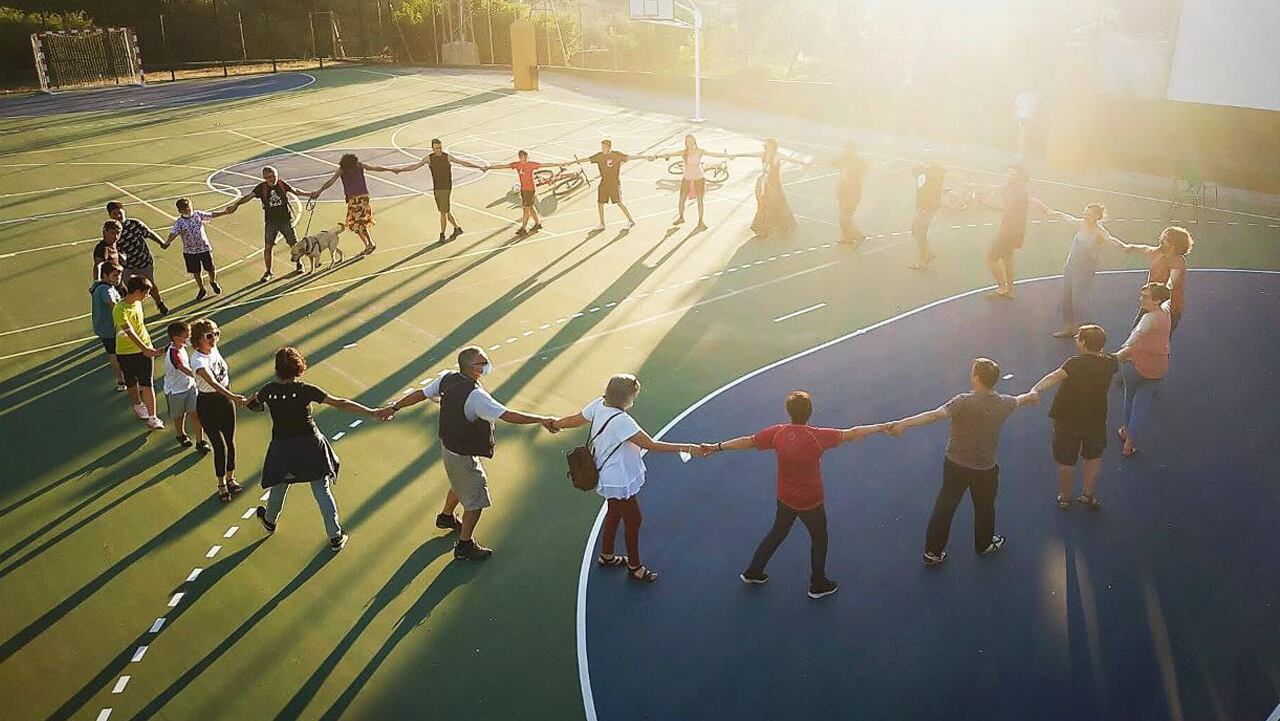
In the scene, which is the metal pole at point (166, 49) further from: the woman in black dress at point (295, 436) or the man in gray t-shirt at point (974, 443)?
the man in gray t-shirt at point (974, 443)

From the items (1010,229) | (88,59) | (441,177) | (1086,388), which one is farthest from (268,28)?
(1086,388)

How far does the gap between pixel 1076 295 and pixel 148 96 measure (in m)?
42.2

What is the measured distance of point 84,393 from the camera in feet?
38.7

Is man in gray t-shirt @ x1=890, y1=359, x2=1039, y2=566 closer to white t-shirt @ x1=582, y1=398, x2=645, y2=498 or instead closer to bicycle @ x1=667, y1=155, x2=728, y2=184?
white t-shirt @ x1=582, y1=398, x2=645, y2=498

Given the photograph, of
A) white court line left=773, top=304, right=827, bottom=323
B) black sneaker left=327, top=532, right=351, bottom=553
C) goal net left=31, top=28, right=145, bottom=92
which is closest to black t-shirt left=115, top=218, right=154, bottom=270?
black sneaker left=327, top=532, right=351, bottom=553

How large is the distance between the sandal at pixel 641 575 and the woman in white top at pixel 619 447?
0.28m

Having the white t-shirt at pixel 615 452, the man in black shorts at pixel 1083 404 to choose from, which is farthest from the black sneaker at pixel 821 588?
the man in black shorts at pixel 1083 404

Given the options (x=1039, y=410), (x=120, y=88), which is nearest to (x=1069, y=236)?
(x=1039, y=410)

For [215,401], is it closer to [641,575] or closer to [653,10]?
[641,575]

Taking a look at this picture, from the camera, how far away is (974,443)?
7.55m

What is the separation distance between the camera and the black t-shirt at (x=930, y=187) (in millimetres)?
15703

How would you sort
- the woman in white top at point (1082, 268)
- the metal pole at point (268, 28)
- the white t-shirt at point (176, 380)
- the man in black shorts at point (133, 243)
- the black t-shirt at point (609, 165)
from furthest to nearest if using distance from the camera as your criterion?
the metal pole at point (268, 28) < the black t-shirt at point (609, 165) < the man in black shorts at point (133, 243) < the woman in white top at point (1082, 268) < the white t-shirt at point (176, 380)

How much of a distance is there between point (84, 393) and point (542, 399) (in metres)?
6.00

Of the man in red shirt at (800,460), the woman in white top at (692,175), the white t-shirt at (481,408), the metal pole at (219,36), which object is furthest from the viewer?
the metal pole at (219,36)
